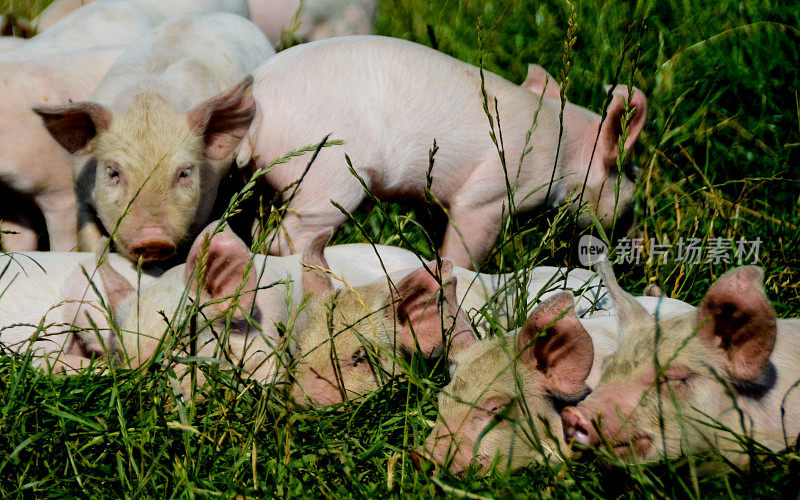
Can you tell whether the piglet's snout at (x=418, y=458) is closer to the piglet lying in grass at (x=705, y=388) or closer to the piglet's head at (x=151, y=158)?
the piglet lying in grass at (x=705, y=388)

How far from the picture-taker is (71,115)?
379 centimetres

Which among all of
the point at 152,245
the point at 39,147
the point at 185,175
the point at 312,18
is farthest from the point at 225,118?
the point at 312,18

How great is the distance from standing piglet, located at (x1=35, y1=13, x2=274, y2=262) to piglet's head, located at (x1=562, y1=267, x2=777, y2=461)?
6.52ft

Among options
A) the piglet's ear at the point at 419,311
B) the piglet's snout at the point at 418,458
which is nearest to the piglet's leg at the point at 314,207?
the piglet's ear at the point at 419,311

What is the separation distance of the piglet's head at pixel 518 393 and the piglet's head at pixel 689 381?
0.42 ft

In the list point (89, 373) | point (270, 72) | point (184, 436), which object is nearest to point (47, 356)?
point (89, 373)

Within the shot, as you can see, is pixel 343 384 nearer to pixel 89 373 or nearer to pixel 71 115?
pixel 89 373

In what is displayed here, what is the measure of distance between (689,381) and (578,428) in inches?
13.7

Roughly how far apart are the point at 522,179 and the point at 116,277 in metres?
2.06

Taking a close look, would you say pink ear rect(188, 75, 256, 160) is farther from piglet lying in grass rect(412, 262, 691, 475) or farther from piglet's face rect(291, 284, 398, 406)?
piglet lying in grass rect(412, 262, 691, 475)

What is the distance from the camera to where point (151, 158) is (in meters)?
3.81

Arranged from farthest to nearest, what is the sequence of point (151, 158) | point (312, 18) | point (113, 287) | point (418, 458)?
point (312, 18) < point (151, 158) < point (113, 287) < point (418, 458)

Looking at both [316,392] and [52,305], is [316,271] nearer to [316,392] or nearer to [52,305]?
[316,392]

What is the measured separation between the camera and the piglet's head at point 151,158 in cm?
369
